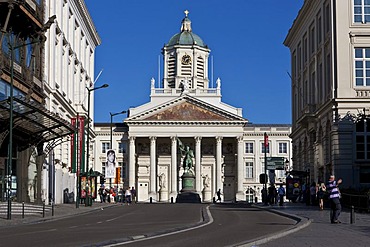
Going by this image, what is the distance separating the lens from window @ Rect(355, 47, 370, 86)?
58.7 meters

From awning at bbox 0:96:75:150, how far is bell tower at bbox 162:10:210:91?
94736 mm

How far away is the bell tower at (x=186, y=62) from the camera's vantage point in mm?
146875

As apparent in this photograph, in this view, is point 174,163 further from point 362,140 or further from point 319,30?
point 362,140

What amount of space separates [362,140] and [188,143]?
81.4 metres

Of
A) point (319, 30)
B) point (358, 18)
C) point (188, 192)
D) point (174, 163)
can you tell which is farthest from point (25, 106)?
point (174, 163)

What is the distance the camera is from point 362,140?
58531 millimetres

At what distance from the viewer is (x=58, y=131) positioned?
1989 inches

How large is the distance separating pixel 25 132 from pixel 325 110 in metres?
24.7

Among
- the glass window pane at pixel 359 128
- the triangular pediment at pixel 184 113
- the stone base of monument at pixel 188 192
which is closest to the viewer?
the glass window pane at pixel 359 128

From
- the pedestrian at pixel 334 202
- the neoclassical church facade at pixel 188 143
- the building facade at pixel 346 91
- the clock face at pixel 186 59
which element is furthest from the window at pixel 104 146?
the pedestrian at pixel 334 202

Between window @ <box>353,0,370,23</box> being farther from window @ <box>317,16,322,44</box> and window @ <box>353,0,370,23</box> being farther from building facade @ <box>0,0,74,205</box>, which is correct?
building facade @ <box>0,0,74,205</box>

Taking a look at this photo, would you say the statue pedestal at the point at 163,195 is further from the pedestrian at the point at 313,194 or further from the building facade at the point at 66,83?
the pedestrian at the point at 313,194

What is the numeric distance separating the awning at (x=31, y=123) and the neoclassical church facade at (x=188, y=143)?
81038mm

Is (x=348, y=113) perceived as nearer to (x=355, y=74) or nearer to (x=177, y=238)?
(x=355, y=74)
